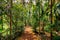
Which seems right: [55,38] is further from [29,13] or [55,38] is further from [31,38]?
[29,13]

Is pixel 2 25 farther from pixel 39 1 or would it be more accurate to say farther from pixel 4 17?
pixel 39 1

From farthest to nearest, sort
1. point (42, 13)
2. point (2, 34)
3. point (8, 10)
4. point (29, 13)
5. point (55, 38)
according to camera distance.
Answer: point (29, 13), point (42, 13), point (2, 34), point (8, 10), point (55, 38)

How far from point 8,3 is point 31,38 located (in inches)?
80.7

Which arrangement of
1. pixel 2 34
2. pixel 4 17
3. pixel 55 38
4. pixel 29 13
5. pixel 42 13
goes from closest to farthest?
pixel 55 38
pixel 2 34
pixel 4 17
pixel 42 13
pixel 29 13

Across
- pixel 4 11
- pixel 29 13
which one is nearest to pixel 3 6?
pixel 4 11

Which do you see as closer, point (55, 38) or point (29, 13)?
point (55, 38)

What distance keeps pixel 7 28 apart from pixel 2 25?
0.19 metres

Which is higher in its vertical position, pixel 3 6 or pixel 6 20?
pixel 3 6

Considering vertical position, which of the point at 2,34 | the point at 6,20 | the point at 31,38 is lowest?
the point at 31,38

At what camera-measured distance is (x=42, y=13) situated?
592cm

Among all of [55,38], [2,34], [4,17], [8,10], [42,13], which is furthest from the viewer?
[42,13]

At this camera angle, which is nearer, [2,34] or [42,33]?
[2,34]

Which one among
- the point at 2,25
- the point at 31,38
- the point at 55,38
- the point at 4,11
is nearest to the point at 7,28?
the point at 2,25

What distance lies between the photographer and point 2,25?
5.28m
